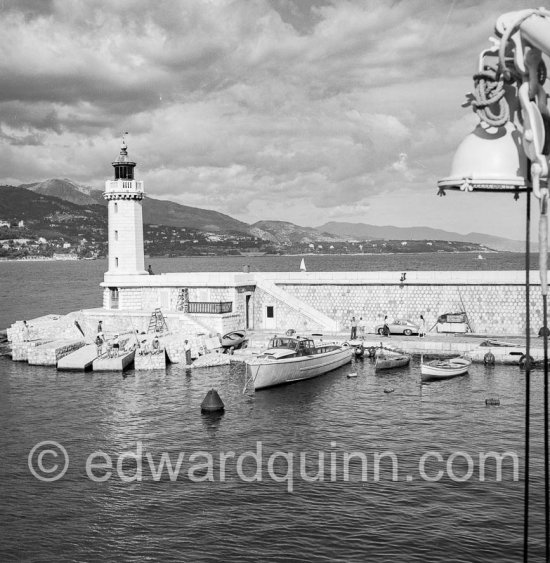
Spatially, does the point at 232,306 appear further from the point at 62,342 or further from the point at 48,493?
the point at 48,493

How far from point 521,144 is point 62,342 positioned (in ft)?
131

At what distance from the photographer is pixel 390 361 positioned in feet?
112

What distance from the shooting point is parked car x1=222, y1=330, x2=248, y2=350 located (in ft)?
128

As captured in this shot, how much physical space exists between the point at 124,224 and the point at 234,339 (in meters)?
12.7

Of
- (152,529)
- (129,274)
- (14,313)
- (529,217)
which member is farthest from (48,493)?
(14,313)

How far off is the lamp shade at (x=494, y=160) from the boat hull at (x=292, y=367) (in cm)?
2599

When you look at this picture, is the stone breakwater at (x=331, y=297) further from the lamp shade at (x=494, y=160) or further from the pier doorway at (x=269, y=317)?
the lamp shade at (x=494, y=160)

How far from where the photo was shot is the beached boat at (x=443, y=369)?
1212 inches

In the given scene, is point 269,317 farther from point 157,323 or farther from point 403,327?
point 403,327

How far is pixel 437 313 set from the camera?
4138 cm

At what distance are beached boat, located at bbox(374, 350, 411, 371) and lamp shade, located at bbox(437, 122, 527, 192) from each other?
30.3 m

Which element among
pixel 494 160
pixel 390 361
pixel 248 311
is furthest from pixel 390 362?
pixel 494 160

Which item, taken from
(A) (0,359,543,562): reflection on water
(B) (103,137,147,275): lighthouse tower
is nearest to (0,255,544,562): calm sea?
(A) (0,359,543,562): reflection on water

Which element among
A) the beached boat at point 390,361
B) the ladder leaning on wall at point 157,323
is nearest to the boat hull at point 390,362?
the beached boat at point 390,361
